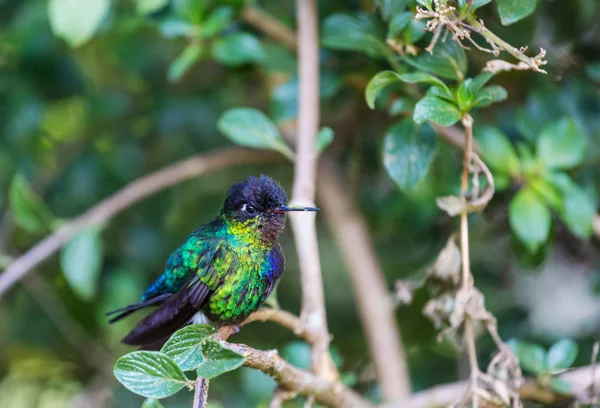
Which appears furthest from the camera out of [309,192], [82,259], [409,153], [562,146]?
[82,259]

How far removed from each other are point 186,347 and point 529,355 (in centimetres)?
91

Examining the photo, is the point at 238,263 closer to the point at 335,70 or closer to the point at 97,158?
the point at 335,70

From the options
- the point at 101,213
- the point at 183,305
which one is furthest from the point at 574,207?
the point at 101,213

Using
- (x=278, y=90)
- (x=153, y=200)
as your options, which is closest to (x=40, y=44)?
(x=153, y=200)

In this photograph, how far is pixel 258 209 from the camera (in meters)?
1.63

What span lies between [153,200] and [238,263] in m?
1.41

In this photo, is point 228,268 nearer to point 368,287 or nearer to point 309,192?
point 309,192

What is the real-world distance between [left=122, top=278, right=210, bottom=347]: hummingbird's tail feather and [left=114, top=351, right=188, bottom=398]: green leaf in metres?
0.30

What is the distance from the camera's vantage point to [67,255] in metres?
2.25

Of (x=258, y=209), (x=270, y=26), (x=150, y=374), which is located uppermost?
(x=270, y=26)

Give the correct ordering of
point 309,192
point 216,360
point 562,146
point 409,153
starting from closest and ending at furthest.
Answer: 1. point 216,360
2. point 409,153
3. point 309,192
4. point 562,146

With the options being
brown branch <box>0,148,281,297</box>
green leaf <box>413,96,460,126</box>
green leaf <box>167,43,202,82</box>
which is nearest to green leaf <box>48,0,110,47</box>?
green leaf <box>167,43,202,82</box>

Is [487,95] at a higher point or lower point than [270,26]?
lower

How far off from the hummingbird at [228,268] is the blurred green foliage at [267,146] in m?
0.31
